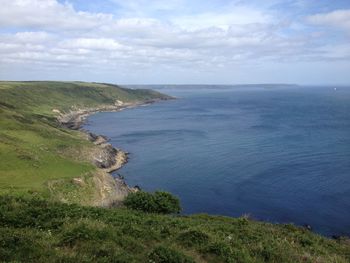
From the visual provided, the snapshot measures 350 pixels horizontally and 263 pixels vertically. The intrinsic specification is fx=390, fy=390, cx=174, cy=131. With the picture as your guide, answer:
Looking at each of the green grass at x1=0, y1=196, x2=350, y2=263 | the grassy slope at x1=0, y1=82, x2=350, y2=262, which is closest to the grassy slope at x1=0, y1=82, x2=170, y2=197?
the grassy slope at x1=0, y1=82, x2=350, y2=262

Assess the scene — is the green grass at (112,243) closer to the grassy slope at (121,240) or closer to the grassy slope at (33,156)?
the grassy slope at (121,240)

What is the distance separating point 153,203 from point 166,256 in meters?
28.8

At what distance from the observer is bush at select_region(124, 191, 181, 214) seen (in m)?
45.0

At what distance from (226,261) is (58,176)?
4356 cm

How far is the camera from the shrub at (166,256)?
1647 centimetres

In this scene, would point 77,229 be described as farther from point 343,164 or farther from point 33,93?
point 33,93

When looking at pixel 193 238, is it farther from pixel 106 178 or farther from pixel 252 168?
pixel 252 168

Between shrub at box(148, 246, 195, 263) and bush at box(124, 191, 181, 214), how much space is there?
2790 centimetres

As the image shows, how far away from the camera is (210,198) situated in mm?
63906

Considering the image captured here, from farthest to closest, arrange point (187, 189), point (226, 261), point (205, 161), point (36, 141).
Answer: point (205, 161) → point (36, 141) → point (187, 189) → point (226, 261)

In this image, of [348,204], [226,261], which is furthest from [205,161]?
[226,261]

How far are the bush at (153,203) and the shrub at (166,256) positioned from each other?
27.9 metres

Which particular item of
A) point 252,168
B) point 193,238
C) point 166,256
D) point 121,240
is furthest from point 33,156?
point 166,256

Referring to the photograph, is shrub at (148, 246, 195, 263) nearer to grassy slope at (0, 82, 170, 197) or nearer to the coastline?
grassy slope at (0, 82, 170, 197)
